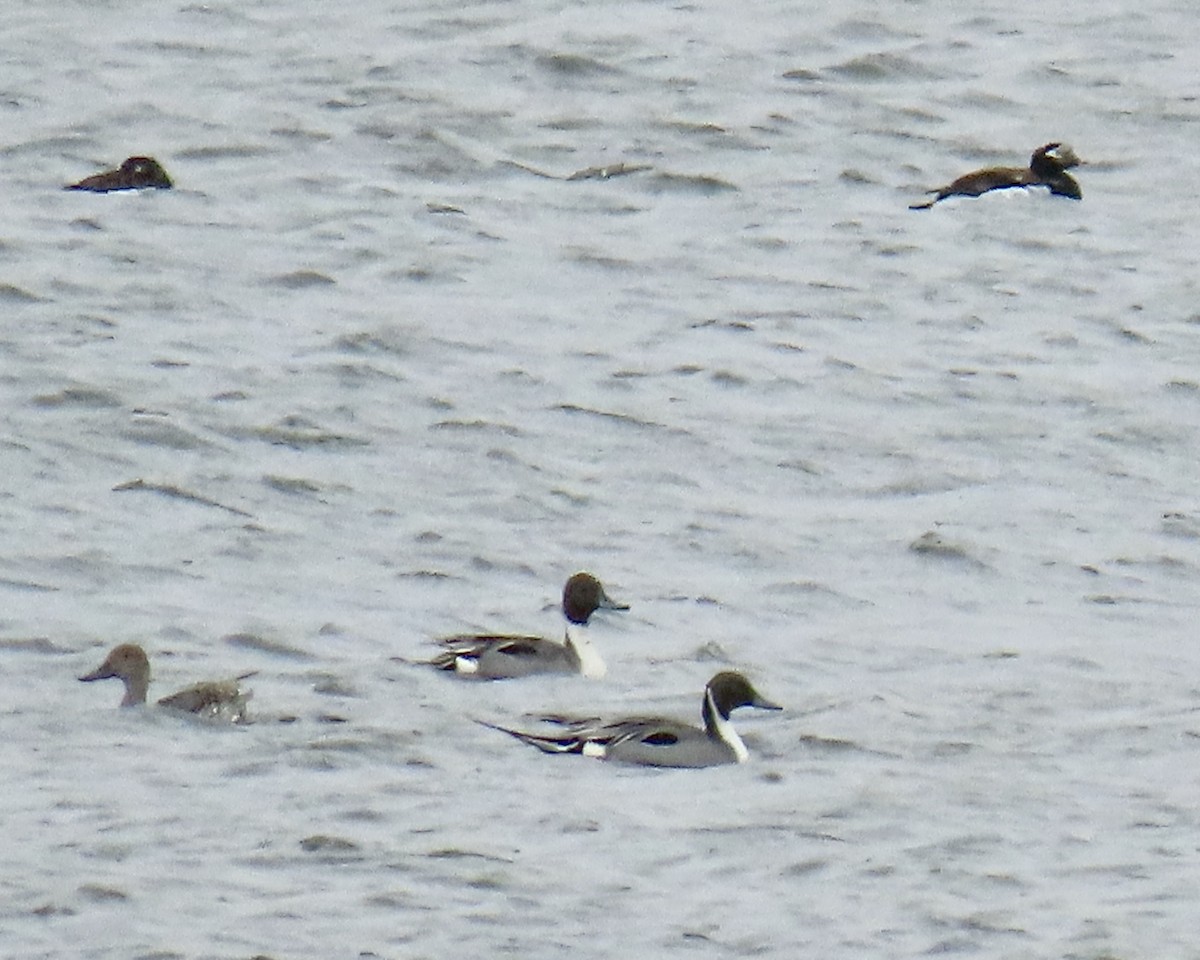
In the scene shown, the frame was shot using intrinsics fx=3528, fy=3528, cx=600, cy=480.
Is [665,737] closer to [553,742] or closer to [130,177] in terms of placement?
[553,742]

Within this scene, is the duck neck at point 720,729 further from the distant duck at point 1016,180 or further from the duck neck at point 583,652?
the distant duck at point 1016,180

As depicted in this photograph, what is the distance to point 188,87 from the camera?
88.3ft

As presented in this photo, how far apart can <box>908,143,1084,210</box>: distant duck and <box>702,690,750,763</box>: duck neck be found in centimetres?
1097

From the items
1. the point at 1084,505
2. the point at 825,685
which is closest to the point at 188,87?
the point at 1084,505

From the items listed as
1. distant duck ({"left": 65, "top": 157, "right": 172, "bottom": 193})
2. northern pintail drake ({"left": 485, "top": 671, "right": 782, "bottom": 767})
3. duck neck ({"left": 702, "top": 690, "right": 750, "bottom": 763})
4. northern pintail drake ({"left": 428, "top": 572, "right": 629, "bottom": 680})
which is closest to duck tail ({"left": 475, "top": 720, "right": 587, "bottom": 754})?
northern pintail drake ({"left": 485, "top": 671, "right": 782, "bottom": 767})

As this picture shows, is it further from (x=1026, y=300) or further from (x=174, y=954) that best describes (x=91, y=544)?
(x=1026, y=300)

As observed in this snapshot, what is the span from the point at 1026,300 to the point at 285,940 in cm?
1199

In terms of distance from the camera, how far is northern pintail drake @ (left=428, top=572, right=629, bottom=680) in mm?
14094

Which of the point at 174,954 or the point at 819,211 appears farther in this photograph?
the point at 819,211

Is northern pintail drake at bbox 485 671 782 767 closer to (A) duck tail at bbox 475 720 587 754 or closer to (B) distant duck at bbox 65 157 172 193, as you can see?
(A) duck tail at bbox 475 720 587 754

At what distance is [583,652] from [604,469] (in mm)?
3287

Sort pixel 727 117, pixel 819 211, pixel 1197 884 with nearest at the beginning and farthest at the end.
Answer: pixel 1197 884, pixel 819 211, pixel 727 117

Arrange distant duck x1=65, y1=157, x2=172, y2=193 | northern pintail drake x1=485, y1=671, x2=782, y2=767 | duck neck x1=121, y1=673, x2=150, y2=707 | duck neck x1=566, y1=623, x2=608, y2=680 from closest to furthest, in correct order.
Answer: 1. northern pintail drake x1=485, y1=671, x2=782, y2=767
2. duck neck x1=121, y1=673, x2=150, y2=707
3. duck neck x1=566, y1=623, x2=608, y2=680
4. distant duck x1=65, y1=157, x2=172, y2=193

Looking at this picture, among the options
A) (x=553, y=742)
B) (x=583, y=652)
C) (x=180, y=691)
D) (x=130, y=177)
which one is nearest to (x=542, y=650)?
(x=583, y=652)
